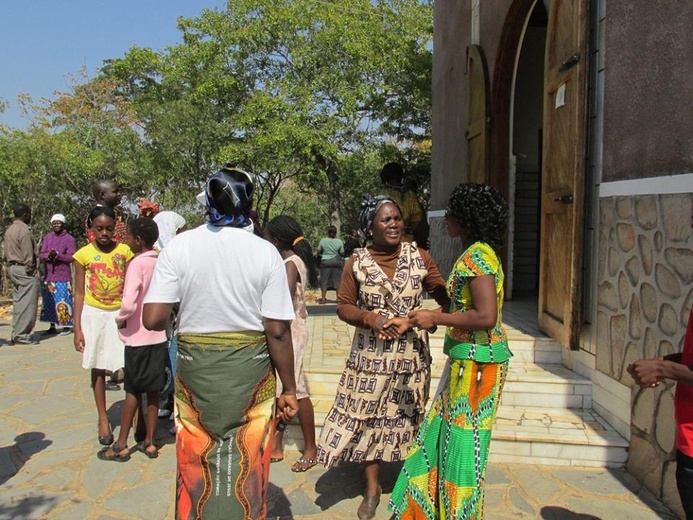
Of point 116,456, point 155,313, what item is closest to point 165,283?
point 155,313

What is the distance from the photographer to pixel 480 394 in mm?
2861

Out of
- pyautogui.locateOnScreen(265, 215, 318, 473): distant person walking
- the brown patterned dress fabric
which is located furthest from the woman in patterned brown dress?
pyautogui.locateOnScreen(265, 215, 318, 473): distant person walking

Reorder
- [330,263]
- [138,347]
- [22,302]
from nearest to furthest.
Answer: [138,347]
[22,302]
[330,263]

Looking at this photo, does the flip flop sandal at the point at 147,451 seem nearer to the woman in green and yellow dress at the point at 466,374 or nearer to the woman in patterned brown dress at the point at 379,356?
the woman in patterned brown dress at the point at 379,356

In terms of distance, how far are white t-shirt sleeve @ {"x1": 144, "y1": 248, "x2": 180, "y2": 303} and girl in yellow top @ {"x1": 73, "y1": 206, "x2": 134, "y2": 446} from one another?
7.10 ft

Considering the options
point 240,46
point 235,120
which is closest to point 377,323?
point 235,120

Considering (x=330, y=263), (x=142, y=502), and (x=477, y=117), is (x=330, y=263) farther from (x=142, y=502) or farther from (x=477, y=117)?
(x=142, y=502)

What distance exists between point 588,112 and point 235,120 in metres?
14.6

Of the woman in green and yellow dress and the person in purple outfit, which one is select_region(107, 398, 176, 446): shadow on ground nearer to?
the woman in green and yellow dress

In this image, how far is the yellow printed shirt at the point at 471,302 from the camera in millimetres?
2816

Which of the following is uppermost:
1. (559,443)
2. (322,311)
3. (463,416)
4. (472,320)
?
(472,320)

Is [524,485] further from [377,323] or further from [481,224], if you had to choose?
[481,224]

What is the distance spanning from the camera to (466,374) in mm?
2885

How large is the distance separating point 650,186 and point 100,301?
3960mm
